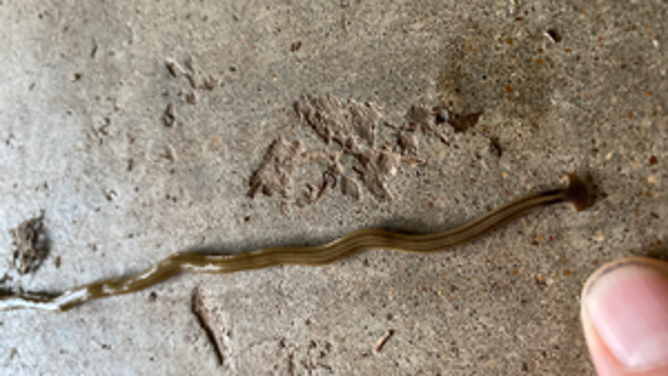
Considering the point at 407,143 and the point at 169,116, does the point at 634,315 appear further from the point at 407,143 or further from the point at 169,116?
the point at 169,116

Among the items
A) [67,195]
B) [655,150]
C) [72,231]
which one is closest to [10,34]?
[67,195]

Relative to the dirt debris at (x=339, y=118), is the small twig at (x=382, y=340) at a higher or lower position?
lower

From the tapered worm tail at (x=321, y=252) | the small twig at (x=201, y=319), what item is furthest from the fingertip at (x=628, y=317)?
the small twig at (x=201, y=319)

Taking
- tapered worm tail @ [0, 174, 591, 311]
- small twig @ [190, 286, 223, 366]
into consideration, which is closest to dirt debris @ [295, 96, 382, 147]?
tapered worm tail @ [0, 174, 591, 311]

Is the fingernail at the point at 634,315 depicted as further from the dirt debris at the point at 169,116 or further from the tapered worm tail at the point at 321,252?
the dirt debris at the point at 169,116

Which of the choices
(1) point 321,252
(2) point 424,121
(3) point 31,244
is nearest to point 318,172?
(1) point 321,252

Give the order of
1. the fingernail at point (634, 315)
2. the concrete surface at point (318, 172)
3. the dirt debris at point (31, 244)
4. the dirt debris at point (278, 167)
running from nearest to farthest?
the fingernail at point (634, 315) → the concrete surface at point (318, 172) → the dirt debris at point (278, 167) → the dirt debris at point (31, 244)
